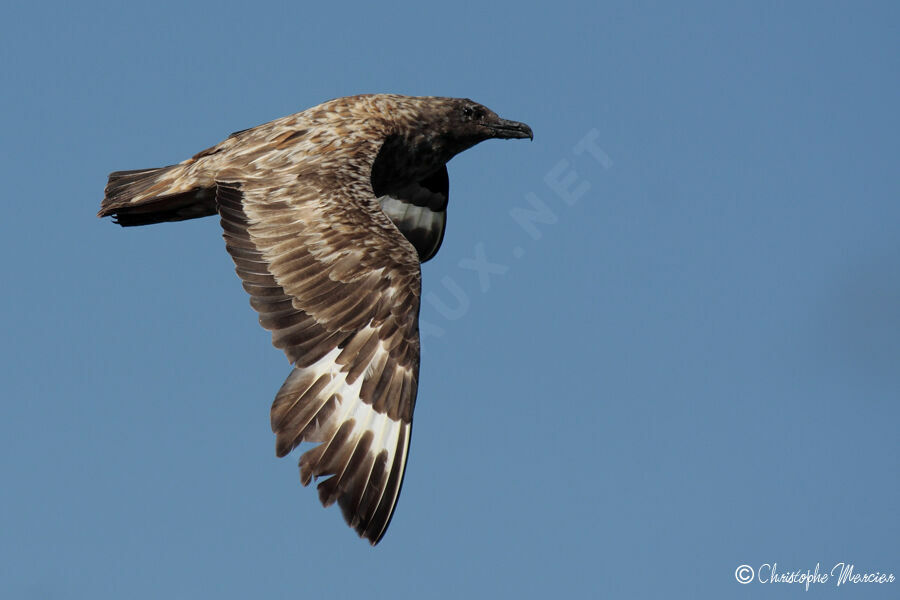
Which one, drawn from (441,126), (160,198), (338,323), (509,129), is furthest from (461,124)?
(338,323)

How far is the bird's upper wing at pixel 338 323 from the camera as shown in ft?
32.5

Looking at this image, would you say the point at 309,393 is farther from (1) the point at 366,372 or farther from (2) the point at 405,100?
(2) the point at 405,100

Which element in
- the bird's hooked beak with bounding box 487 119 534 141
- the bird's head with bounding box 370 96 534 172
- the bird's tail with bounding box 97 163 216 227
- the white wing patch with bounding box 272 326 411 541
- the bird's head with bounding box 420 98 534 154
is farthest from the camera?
the bird's hooked beak with bounding box 487 119 534 141

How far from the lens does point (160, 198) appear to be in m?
12.1

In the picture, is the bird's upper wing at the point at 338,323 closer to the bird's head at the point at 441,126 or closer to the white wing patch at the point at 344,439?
the white wing patch at the point at 344,439

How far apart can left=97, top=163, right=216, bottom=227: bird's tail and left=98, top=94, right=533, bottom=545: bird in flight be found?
0.02 metres

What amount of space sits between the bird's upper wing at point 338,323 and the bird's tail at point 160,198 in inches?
24.1

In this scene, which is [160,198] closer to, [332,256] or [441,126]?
[332,256]

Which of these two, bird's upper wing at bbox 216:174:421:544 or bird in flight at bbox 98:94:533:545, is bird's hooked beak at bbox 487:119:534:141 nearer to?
bird in flight at bbox 98:94:533:545

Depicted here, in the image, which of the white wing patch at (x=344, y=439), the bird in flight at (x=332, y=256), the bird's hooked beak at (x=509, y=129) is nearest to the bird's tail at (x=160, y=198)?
the bird in flight at (x=332, y=256)

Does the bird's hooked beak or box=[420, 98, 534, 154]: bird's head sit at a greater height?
box=[420, 98, 534, 154]: bird's head

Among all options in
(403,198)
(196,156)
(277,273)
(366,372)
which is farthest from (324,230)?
(403,198)

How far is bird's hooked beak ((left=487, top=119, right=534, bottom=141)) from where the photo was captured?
46.0 feet

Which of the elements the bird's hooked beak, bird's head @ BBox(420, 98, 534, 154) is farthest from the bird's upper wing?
the bird's hooked beak
